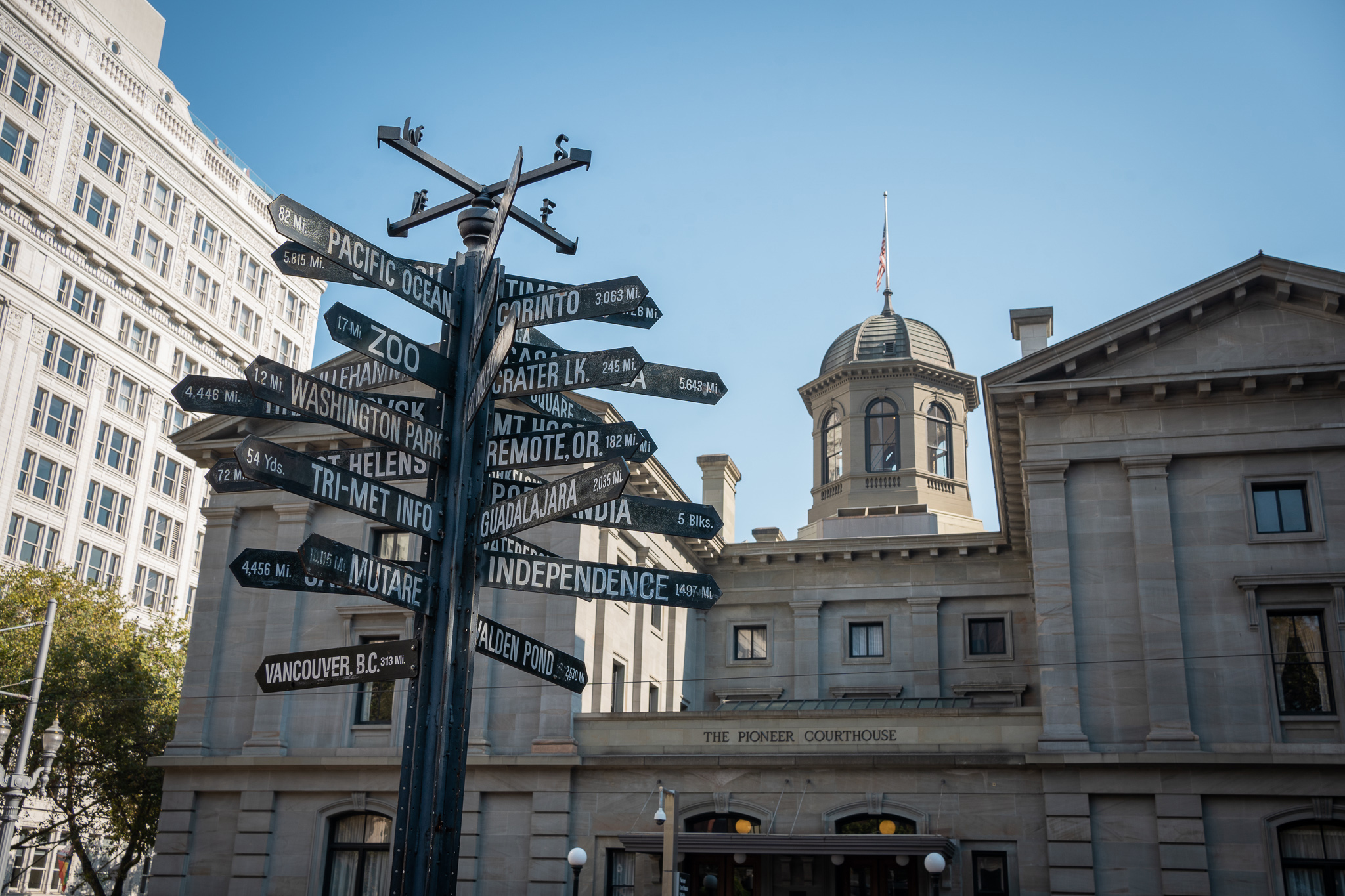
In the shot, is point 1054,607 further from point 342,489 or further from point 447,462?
point 342,489

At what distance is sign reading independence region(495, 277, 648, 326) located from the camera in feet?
31.6

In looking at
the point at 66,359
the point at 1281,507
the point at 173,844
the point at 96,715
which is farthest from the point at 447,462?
the point at 66,359

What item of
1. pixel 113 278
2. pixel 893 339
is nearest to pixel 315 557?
pixel 893 339

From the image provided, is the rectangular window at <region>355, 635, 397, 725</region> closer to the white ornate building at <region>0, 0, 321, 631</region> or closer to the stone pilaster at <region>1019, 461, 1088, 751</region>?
the stone pilaster at <region>1019, 461, 1088, 751</region>

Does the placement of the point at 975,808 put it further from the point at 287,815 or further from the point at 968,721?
the point at 287,815

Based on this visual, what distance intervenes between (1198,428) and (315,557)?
2499cm

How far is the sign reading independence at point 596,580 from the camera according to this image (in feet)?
30.0

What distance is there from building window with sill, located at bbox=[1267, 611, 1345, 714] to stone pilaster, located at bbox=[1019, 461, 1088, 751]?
429cm

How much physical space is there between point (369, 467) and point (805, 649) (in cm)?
3055

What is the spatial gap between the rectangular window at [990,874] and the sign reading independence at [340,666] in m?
21.3

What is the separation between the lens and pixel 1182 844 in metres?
24.9

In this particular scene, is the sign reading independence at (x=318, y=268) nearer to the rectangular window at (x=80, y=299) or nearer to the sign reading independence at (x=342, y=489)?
the sign reading independence at (x=342, y=489)

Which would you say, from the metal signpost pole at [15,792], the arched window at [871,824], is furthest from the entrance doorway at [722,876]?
the metal signpost pole at [15,792]

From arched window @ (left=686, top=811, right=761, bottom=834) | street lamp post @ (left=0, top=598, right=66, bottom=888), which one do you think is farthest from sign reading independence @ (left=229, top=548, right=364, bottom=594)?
arched window @ (left=686, top=811, right=761, bottom=834)
